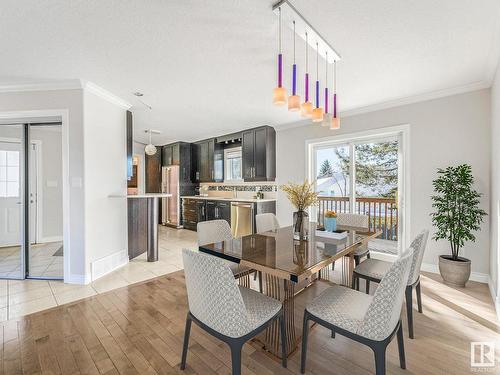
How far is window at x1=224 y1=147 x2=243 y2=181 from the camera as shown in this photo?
5.83 meters

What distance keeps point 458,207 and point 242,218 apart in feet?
11.6

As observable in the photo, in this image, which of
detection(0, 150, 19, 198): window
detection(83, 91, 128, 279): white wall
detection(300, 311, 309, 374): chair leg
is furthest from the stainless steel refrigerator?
detection(300, 311, 309, 374): chair leg

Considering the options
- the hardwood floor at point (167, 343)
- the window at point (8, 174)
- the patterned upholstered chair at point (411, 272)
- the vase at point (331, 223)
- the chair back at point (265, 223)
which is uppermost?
the window at point (8, 174)

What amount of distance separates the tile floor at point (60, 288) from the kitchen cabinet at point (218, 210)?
164 cm

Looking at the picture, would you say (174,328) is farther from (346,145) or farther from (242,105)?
(346,145)

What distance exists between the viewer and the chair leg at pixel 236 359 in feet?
4.06

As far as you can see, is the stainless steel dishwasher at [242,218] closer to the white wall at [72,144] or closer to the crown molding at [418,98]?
the crown molding at [418,98]

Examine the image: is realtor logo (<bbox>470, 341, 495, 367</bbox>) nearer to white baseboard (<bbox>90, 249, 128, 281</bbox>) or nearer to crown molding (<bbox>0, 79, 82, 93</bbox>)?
white baseboard (<bbox>90, 249, 128, 281</bbox>)

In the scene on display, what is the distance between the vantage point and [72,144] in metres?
2.89

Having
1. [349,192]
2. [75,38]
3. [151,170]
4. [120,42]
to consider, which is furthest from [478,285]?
[151,170]

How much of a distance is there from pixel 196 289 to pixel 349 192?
11.7ft

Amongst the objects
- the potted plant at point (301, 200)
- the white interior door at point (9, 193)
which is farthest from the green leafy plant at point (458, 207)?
the white interior door at point (9, 193)

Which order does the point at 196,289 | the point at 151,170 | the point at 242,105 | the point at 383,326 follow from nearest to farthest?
the point at 383,326, the point at 196,289, the point at 242,105, the point at 151,170

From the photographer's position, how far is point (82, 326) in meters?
2.05
